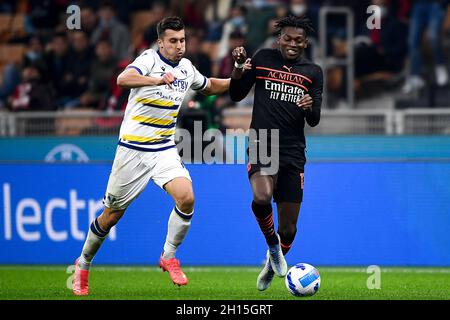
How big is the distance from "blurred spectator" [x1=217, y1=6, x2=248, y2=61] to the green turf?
5737 mm

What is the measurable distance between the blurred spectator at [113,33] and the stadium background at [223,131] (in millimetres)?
24

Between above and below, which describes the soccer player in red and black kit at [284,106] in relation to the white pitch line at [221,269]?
above

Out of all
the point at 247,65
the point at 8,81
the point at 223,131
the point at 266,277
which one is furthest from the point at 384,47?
the point at 266,277

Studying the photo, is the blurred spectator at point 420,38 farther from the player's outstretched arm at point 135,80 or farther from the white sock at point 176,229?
the player's outstretched arm at point 135,80

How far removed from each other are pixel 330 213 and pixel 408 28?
5669 mm

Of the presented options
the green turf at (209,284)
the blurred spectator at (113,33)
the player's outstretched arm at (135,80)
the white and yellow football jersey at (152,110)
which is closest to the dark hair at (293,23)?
the white and yellow football jersey at (152,110)

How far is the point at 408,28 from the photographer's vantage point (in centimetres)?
1816

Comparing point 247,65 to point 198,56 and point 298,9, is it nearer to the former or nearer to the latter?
point 198,56

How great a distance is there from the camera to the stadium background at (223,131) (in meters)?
13.4

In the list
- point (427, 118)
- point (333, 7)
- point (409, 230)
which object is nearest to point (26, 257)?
point (409, 230)

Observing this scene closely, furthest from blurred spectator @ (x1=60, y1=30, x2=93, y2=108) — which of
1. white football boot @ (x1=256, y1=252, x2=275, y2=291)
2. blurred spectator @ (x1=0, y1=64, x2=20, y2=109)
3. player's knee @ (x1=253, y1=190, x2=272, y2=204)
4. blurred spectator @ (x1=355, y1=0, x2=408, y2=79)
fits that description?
player's knee @ (x1=253, y1=190, x2=272, y2=204)
